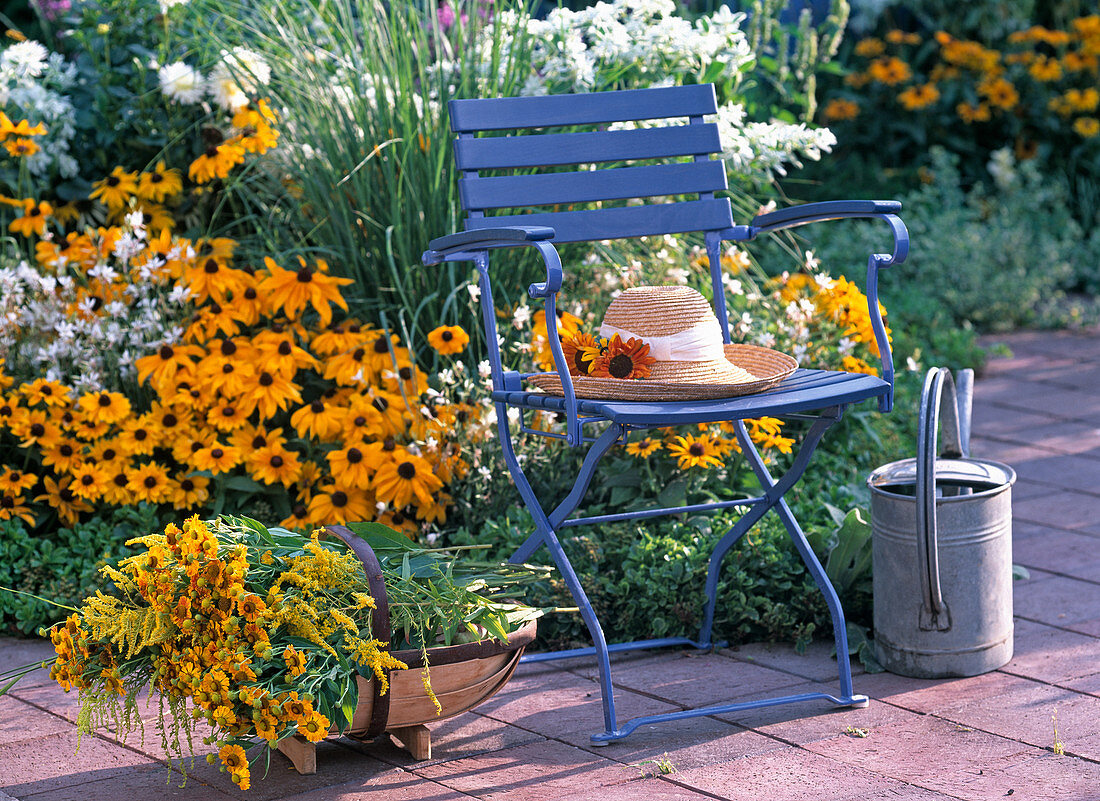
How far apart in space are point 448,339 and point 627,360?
805mm

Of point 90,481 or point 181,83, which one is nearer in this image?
point 90,481

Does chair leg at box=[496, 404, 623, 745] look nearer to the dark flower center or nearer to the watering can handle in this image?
the dark flower center

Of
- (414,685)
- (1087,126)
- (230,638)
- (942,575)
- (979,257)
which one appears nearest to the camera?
(230,638)

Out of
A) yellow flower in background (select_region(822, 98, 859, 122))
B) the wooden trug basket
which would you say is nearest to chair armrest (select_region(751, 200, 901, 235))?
the wooden trug basket

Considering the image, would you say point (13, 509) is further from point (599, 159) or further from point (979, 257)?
point (979, 257)

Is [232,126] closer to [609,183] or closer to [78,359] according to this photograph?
[78,359]

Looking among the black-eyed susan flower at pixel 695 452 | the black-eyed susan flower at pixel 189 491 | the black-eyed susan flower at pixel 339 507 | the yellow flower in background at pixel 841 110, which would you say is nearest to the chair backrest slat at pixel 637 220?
the black-eyed susan flower at pixel 695 452

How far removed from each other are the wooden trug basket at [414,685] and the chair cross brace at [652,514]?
0.15 meters

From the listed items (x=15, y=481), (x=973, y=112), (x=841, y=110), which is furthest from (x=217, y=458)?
(x=973, y=112)

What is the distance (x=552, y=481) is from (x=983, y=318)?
3222 millimetres

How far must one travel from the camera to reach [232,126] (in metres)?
3.78

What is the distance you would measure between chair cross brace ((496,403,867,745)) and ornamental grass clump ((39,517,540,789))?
21 cm

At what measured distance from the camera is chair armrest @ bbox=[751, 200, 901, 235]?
243 cm

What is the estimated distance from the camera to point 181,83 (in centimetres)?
372
